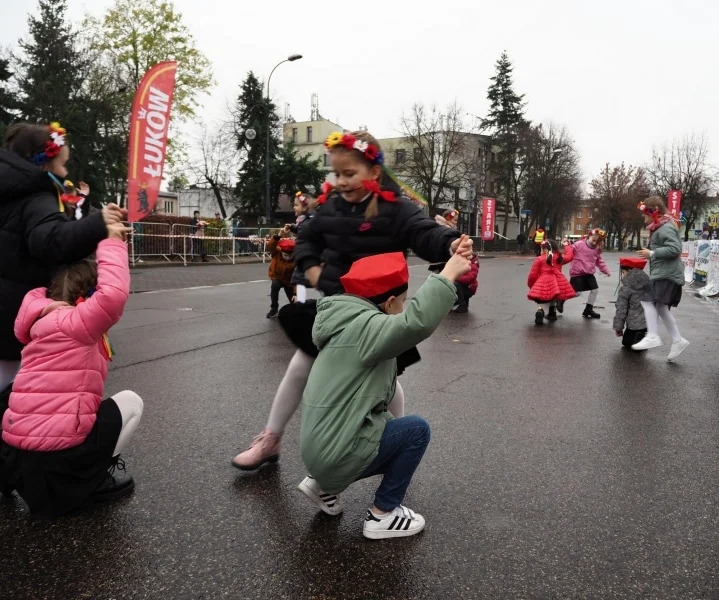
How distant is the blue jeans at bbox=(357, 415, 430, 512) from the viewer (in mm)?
2463

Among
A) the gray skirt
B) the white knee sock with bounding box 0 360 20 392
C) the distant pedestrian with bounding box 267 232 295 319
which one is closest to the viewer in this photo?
the white knee sock with bounding box 0 360 20 392

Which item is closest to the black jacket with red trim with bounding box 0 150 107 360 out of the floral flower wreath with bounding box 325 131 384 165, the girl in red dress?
the floral flower wreath with bounding box 325 131 384 165

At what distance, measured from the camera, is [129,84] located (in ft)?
105

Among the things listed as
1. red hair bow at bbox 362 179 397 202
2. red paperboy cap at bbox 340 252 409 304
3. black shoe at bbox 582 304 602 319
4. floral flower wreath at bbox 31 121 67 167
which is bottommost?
black shoe at bbox 582 304 602 319

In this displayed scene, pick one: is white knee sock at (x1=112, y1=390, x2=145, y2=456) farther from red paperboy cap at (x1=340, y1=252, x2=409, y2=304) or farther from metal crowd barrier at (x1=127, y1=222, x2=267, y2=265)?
metal crowd barrier at (x1=127, y1=222, x2=267, y2=265)

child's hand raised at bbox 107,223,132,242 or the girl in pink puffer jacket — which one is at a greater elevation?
child's hand raised at bbox 107,223,132,242

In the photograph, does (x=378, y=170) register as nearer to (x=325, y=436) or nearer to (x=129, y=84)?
(x=325, y=436)

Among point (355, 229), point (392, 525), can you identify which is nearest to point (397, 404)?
point (392, 525)

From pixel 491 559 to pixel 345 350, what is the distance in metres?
1.04

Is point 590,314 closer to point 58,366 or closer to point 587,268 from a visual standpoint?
point 587,268

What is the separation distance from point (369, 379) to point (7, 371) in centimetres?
180

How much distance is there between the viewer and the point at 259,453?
3.19m

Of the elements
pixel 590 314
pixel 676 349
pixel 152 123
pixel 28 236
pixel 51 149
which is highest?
pixel 152 123

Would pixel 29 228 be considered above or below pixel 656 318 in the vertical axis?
above
